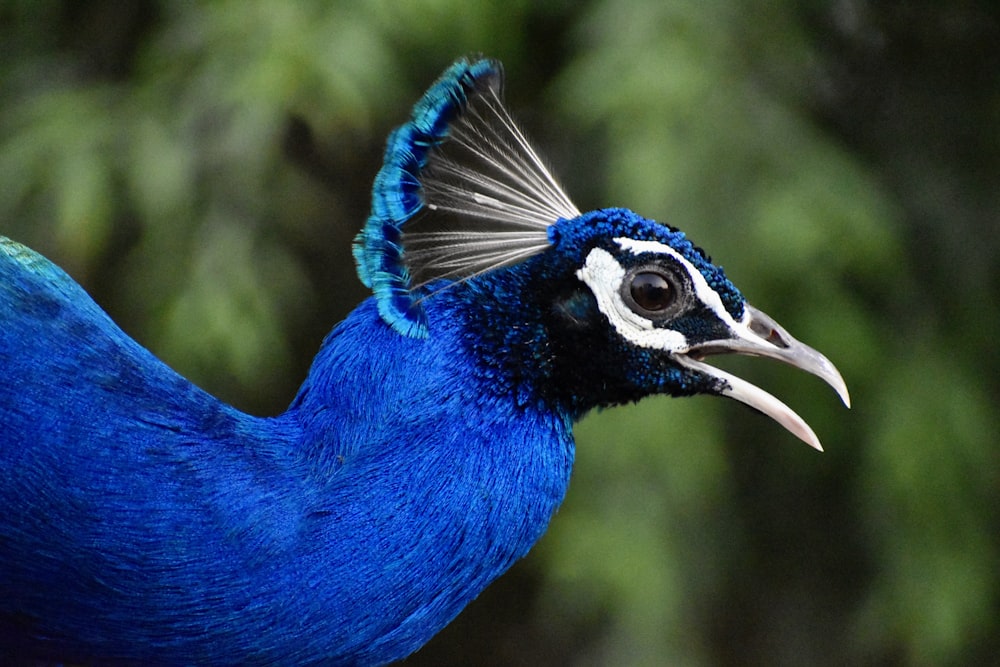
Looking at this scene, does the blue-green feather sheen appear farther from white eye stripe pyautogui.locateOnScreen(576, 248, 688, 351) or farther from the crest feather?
white eye stripe pyautogui.locateOnScreen(576, 248, 688, 351)

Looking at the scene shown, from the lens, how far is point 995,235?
228 centimetres

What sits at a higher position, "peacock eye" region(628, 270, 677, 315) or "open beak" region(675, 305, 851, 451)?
"peacock eye" region(628, 270, 677, 315)

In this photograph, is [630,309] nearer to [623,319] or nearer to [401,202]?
[623,319]

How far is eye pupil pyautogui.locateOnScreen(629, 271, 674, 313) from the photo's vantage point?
1052 millimetres

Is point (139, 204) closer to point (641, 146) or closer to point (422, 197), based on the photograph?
point (641, 146)

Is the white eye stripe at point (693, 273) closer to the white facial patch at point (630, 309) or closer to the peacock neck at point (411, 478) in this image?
the white facial patch at point (630, 309)

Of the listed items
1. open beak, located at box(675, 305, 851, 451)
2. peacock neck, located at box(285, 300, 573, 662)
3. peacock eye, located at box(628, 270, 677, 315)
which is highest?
peacock eye, located at box(628, 270, 677, 315)

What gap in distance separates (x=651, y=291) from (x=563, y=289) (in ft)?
0.27

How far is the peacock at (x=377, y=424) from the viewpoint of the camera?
916mm

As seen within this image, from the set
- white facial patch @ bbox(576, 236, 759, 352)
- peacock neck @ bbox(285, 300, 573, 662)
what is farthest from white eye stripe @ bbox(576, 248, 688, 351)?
peacock neck @ bbox(285, 300, 573, 662)

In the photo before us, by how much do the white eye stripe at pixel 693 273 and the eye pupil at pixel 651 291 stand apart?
0.02 m

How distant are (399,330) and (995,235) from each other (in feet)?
5.38

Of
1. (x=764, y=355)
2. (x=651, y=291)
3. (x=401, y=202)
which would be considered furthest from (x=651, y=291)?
(x=401, y=202)

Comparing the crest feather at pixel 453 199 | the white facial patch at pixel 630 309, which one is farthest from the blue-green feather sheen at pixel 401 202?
the white facial patch at pixel 630 309
